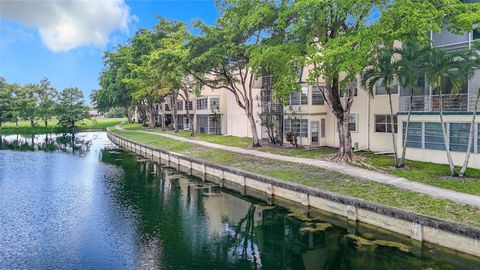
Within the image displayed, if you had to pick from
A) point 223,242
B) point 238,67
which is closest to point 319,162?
point 223,242

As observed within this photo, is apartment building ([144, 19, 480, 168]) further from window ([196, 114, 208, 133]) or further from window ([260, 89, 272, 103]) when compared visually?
window ([196, 114, 208, 133])

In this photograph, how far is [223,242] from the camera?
16078 mm

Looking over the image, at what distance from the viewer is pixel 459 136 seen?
2183 centimetres

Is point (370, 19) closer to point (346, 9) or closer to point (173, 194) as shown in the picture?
point (346, 9)

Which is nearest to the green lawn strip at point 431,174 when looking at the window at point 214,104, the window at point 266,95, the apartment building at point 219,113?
the window at point 266,95

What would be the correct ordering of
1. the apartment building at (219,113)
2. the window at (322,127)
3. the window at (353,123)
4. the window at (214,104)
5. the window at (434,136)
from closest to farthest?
1. the window at (434,136)
2. the window at (353,123)
3. the window at (322,127)
4. the apartment building at (219,113)
5. the window at (214,104)

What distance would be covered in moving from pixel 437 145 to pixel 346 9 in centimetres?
990

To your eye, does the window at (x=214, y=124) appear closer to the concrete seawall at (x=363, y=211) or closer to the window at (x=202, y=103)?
the window at (x=202, y=103)

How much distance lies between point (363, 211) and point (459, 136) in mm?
9173

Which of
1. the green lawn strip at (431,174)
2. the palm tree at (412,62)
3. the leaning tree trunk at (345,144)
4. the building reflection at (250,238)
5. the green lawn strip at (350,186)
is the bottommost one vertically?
the building reflection at (250,238)

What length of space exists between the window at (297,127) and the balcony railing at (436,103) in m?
9.95

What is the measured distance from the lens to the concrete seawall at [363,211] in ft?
44.1

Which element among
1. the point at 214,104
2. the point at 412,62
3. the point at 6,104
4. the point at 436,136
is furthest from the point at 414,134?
the point at 6,104

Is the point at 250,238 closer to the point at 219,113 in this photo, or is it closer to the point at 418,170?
the point at 418,170
